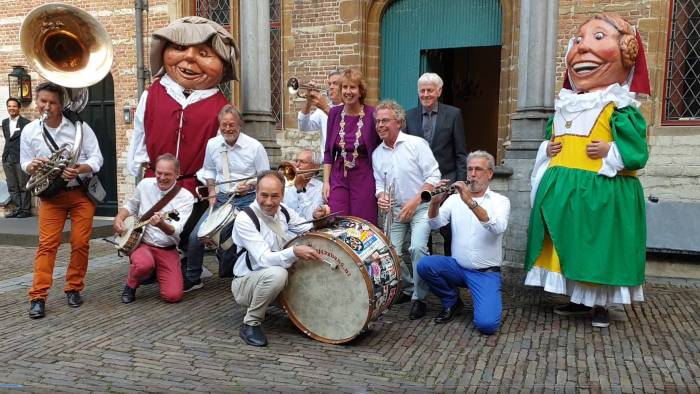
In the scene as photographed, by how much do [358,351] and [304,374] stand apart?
53 centimetres

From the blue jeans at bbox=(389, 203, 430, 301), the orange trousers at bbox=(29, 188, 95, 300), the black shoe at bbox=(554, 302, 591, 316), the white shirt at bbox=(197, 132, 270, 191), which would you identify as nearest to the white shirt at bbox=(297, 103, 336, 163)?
the white shirt at bbox=(197, 132, 270, 191)

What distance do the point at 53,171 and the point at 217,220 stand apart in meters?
1.38

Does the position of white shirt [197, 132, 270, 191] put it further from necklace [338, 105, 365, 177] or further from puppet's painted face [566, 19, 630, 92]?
puppet's painted face [566, 19, 630, 92]

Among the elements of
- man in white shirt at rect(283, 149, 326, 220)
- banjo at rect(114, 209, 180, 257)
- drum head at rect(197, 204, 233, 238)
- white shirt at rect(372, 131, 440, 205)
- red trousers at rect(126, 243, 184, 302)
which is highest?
white shirt at rect(372, 131, 440, 205)

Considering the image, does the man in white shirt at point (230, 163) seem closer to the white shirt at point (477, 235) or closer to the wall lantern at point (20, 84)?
the white shirt at point (477, 235)

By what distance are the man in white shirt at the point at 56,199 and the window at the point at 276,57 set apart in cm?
501

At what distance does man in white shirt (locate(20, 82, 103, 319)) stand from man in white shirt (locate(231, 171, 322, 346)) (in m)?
1.65

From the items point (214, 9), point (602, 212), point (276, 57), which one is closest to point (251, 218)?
point (602, 212)

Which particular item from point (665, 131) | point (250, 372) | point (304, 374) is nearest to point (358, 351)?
point (304, 374)

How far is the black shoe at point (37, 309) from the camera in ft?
15.3

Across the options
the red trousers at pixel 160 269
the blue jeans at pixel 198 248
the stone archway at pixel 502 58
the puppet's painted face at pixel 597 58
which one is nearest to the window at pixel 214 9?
the stone archway at pixel 502 58

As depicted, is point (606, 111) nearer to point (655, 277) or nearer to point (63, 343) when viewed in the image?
point (655, 277)

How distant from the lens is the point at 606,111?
452 centimetres

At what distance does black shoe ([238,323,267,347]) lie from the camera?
4.07 meters
